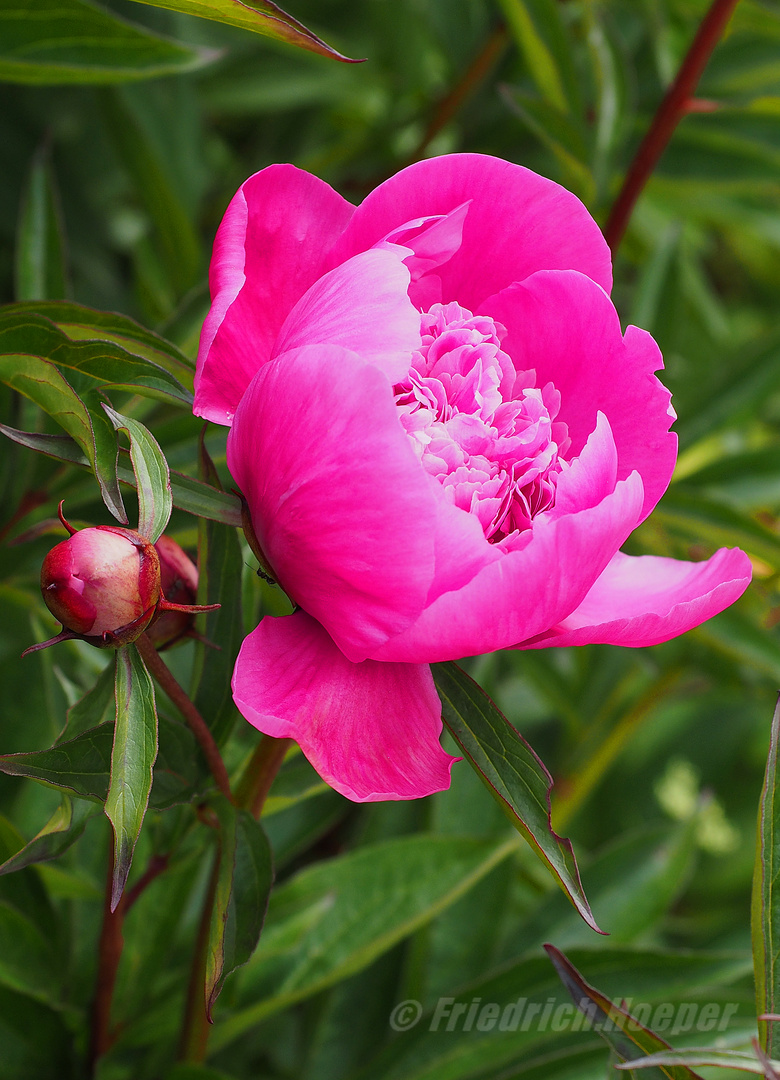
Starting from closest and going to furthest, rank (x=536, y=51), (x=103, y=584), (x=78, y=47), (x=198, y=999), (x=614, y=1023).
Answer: (x=103, y=584), (x=614, y=1023), (x=198, y=999), (x=78, y=47), (x=536, y=51)

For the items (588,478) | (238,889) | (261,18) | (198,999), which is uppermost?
(261,18)

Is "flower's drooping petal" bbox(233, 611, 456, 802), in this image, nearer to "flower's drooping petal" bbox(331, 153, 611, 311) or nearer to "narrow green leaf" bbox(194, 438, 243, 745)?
"narrow green leaf" bbox(194, 438, 243, 745)

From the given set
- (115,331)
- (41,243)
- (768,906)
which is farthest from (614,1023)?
(41,243)

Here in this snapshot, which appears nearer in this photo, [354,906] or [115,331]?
[115,331]

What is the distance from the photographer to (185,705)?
42 cm

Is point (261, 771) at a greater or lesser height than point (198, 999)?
greater

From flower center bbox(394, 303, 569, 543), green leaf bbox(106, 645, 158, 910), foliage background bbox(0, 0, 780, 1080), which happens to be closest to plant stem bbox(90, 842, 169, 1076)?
foliage background bbox(0, 0, 780, 1080)

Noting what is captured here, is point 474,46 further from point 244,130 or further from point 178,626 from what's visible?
point 178,626

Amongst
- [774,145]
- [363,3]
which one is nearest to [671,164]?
[774,145]

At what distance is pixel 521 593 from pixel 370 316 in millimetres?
128

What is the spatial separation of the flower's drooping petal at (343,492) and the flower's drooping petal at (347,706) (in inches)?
0.8

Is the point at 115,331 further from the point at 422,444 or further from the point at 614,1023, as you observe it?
the point at 614,1023

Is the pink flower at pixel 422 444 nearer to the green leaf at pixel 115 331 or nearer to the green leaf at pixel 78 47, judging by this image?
the green leaf at pixel 115 331

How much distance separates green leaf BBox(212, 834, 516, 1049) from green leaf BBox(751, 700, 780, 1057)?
27 centimetres
